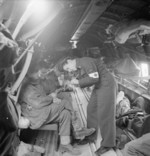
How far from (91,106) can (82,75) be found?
28.1 inches

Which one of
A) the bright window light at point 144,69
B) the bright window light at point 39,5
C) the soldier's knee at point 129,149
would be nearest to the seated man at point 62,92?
the soldier's knee at point 129,149

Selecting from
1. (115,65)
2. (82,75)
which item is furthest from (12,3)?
(115,65)

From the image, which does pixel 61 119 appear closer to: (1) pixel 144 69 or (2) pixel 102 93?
(2) pixel 102 93

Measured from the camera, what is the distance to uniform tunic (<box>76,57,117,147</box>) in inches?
130

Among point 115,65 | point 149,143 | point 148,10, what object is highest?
point 148,10

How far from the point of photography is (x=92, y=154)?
3227mm

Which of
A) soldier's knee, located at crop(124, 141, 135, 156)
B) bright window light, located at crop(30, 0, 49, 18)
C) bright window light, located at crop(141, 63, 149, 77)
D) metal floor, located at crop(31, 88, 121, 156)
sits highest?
bright window light, located at crop(30, 0, 49, 18)

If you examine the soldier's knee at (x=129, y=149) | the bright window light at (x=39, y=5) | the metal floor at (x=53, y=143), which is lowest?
the metal floor at (x=53, y=143)

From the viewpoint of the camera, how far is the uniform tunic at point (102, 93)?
10.8 feet

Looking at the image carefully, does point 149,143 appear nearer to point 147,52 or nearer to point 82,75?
point 82,75

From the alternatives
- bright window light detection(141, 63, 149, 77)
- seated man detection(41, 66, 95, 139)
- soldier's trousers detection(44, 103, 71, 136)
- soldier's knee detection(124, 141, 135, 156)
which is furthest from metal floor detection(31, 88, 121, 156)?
bright window light detection(141, 63, 149, 77)

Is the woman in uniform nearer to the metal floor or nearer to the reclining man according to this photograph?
the metal floor

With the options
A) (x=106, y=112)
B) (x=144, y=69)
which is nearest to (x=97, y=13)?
(x=106, y=112)

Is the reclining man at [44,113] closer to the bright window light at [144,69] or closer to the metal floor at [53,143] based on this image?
the metal floor at [53,143]
